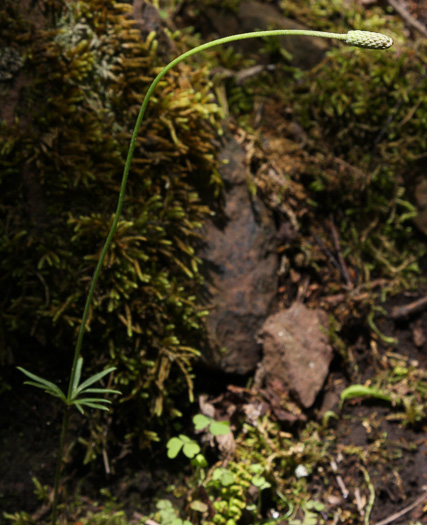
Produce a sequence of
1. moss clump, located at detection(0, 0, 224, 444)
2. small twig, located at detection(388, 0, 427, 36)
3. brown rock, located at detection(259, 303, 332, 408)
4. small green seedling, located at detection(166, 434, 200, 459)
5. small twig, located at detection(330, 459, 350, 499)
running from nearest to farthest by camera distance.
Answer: small green seedling, located at detection(166, 434, 200, 459), moss clump, located at detection(0, 0, 224, 444), small twig, located at detection(330, 459, 350, 499), brown rock, located at detection(259, 303, 332, 408), small twig, located at detection(388, 0, 427, 36)

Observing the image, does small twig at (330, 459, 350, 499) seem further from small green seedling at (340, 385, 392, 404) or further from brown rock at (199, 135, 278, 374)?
brown rock at (199, 135, 278, 374)

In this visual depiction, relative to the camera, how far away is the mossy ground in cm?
246

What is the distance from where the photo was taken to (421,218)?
345 cm

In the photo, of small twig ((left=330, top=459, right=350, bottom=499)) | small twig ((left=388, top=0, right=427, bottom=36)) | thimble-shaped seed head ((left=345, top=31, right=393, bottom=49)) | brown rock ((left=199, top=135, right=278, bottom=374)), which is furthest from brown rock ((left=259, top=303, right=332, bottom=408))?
small twig ((left=388, top=0, right=427, bottom=36))

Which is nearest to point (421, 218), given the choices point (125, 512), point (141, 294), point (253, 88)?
point (253, 88)

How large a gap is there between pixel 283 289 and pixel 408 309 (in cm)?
84

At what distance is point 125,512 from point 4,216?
159cm

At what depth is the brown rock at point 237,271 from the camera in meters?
2.84

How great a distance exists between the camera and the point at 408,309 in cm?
324

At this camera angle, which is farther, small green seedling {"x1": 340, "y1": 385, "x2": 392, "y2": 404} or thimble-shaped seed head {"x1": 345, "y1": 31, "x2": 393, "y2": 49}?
small green seedling {"x1": 340, "y1": 385, "x2": 392, "y2": 404}

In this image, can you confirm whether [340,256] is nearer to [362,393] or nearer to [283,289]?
[283,289]

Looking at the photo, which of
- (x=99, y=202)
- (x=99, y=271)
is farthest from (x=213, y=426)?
(x=99, y=202)

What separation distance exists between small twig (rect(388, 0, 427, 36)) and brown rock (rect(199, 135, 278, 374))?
73.1 inches

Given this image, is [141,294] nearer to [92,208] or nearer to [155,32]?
[92,208]
